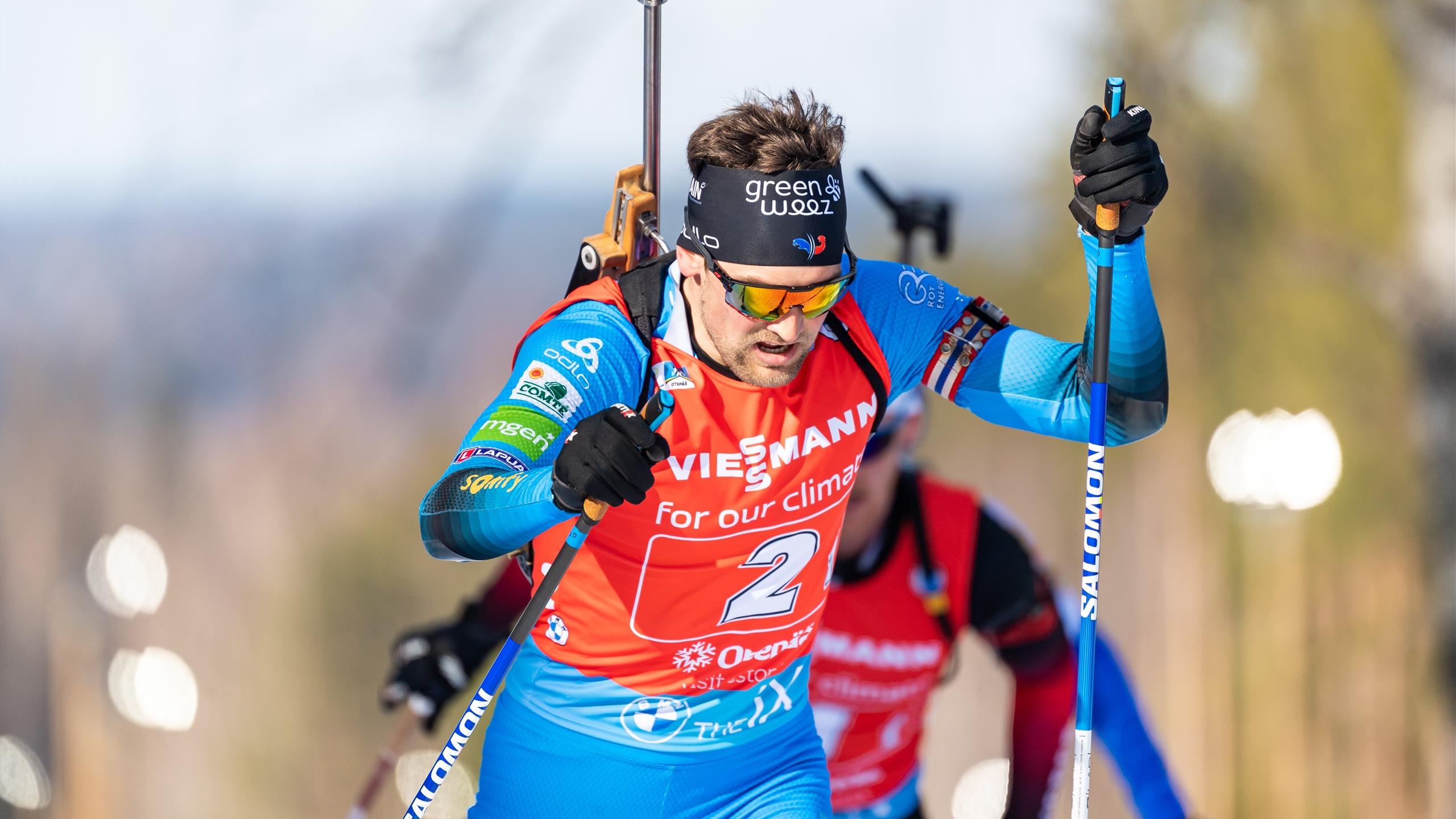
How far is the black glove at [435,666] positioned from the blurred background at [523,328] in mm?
3375

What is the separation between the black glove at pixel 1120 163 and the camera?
2.21 m

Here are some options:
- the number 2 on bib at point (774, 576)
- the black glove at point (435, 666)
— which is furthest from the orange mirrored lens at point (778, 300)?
the black glove at point (435, 666)

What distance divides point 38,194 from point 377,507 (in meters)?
2.55

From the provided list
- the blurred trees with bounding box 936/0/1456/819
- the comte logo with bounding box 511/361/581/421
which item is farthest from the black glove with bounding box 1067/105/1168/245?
the blurred trees with bounding box 936/0/1456/819

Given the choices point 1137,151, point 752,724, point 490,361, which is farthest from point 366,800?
point 490,361

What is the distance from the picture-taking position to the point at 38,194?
24.9 feet

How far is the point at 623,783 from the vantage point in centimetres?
258

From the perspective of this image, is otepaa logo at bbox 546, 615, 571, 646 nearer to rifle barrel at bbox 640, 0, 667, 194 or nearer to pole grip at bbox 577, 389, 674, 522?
pole grip at bbox 577, 389, 674, 522

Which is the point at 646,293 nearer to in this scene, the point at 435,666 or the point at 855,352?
the point at 855,352

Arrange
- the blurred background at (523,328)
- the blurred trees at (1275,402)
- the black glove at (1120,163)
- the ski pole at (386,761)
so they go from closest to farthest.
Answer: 1. the black glove at (1120,163)
2. the ski pole at (386,761)
3. the blurred background at (523,328)
4. the blurred trees at (1275,402)

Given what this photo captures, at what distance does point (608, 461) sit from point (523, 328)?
269 inches

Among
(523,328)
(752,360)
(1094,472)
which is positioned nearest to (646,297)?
(752,360)

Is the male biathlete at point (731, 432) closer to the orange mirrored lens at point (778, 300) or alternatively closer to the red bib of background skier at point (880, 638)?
the orange mirrored lens at point (778, 300)

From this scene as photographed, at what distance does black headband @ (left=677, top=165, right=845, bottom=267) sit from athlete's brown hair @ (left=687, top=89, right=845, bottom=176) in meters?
0.02
